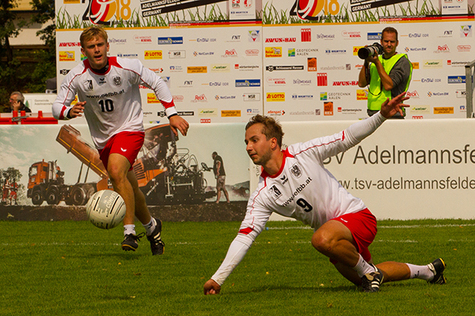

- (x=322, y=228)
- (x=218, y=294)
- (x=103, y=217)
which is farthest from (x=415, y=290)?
(x=103, y=217)

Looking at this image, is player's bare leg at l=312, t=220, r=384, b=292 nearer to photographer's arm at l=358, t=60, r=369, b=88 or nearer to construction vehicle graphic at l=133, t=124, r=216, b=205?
photographer's arm at l=358, t=60, r=369, b=88

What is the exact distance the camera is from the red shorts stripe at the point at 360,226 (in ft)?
17.1

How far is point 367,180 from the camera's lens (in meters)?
10.9

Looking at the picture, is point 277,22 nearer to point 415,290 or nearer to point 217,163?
point 217,163

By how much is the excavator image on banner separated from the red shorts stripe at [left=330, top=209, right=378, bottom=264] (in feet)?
19.3

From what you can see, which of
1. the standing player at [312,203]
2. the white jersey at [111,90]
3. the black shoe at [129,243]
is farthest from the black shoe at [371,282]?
the white jersey at [111,90]

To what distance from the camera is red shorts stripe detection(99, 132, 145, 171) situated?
25.1ft

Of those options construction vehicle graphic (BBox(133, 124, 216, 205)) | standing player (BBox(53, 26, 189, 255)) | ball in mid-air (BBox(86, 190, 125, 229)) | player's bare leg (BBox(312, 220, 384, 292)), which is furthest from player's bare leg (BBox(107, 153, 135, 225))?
construction vehicle graphic (BBox(133, 124, 216, 205))

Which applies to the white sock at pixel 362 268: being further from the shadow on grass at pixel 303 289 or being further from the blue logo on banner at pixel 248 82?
the blue logo on banner at pixel 248 82

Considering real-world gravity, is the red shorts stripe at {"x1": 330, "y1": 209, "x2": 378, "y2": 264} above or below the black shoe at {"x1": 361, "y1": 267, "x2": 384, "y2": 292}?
above

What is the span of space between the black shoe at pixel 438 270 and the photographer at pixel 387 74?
16.9 ft

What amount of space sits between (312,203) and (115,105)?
3.30 m

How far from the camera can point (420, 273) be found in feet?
18.1

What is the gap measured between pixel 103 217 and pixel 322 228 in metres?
2.86
